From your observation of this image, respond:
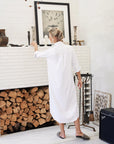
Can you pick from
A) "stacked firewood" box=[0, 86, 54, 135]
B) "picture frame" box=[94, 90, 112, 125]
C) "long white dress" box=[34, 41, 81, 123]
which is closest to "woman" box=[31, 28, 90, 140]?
"long white dress" box=[34, 41, 81, 123]

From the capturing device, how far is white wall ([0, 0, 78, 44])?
11.1 feet

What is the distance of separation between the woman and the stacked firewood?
1.87ft

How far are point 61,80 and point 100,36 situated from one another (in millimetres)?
1129

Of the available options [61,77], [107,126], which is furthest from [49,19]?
[107,126]

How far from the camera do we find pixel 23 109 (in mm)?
3346

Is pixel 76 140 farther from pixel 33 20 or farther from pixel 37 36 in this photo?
pixel 33 20

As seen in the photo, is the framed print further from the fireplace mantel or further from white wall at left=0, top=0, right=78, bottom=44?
the fireplace mantel

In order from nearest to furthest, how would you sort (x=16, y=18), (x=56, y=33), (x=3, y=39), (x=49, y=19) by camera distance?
(x=56, y=33), (x=3, y=39), (x=16, y=18), (x=49, y=19)

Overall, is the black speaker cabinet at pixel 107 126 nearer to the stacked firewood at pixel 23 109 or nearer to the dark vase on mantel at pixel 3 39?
the stacked firewood at pixel 23 109

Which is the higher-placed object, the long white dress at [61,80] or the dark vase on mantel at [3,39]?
the dark vase on mantel at [3,39]

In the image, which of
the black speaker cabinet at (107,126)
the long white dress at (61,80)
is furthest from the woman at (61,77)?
the black speaker cabinet at (107,126)

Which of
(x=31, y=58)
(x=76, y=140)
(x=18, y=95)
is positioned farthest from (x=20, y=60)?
(x=76, y=140)

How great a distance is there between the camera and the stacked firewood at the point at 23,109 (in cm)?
321

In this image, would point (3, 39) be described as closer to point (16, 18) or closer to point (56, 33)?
point (16, 18)
